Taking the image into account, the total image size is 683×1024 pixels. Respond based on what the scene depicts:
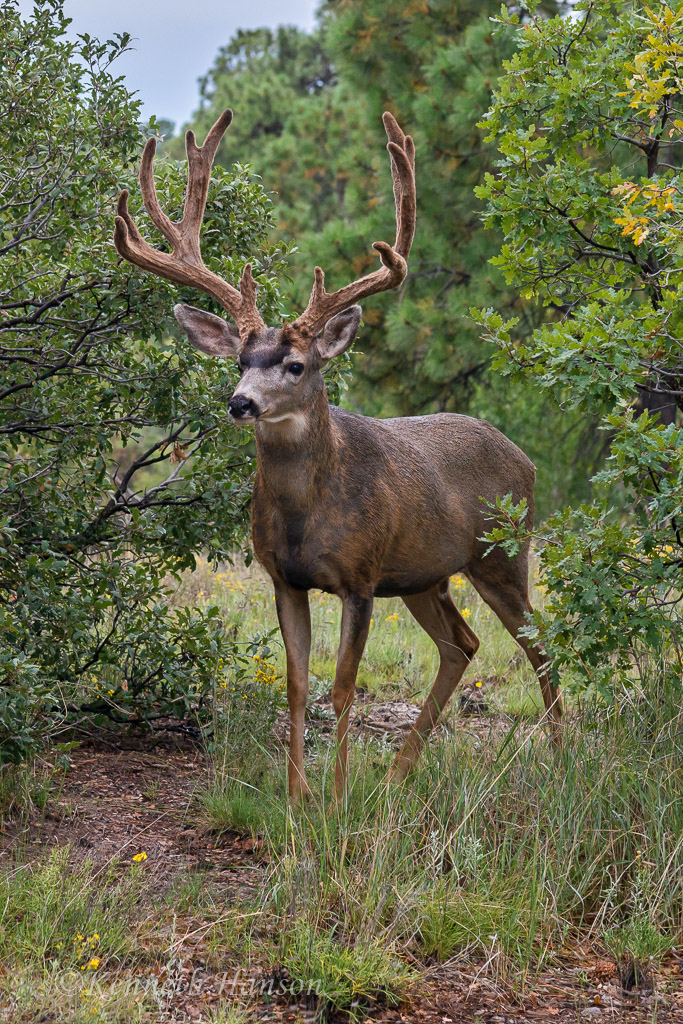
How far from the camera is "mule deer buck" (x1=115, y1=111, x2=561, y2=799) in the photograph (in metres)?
5.36

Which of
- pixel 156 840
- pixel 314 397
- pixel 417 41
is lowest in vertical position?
pixel 156 840

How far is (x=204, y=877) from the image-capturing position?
191 inches

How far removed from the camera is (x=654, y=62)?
4.74 m

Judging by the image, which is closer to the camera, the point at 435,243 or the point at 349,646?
the point at 349,646

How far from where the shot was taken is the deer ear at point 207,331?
5.64 metres

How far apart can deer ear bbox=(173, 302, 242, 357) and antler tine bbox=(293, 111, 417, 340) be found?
0.42 metres

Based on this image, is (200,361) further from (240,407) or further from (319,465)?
(240,407)

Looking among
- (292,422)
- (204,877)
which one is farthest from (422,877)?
(292,422)

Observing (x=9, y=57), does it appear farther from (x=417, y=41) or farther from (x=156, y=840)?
(x=417, y=41)

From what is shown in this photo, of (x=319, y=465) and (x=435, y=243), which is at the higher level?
(x=435, y=243)

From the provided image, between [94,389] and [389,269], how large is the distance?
1.87 m

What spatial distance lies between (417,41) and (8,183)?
27.7 ft

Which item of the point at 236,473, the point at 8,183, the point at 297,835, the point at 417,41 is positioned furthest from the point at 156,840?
the point at 417,41

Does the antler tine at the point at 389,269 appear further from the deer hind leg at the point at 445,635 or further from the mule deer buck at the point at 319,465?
the deer hind leg at the point at 445,635
